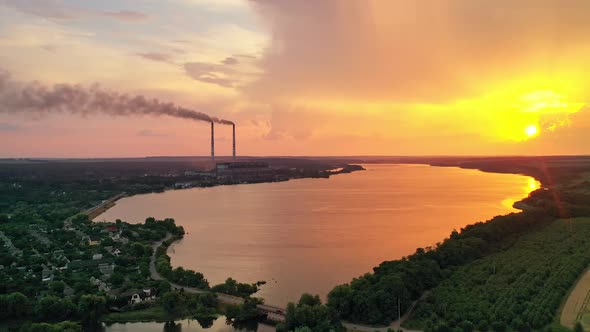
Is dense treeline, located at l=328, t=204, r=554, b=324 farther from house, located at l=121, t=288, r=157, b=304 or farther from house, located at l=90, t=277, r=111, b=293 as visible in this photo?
house, located at l=90, t=277, r=111, b=293

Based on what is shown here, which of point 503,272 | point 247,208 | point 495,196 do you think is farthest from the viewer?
point 495,196

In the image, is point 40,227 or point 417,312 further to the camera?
point 40,227

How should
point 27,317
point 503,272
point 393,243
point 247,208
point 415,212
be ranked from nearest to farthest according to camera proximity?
point 27,317, point 503,272, point 393,243, point 415,212, point 247,208

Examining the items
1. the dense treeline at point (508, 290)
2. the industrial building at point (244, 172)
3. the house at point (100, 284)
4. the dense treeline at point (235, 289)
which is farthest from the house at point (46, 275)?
the industrial building at point (244, 172)

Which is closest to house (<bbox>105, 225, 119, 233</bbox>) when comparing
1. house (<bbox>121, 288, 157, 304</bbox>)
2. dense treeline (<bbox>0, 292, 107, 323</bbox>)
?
house (<bbox>121, 288, 157, 304</bbox>)

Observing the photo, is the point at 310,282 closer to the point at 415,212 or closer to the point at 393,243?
the point at 393,243

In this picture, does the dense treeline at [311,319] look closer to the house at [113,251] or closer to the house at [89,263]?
the house at [89,263]

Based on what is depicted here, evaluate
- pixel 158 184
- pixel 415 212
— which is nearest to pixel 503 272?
pixel 415 212
